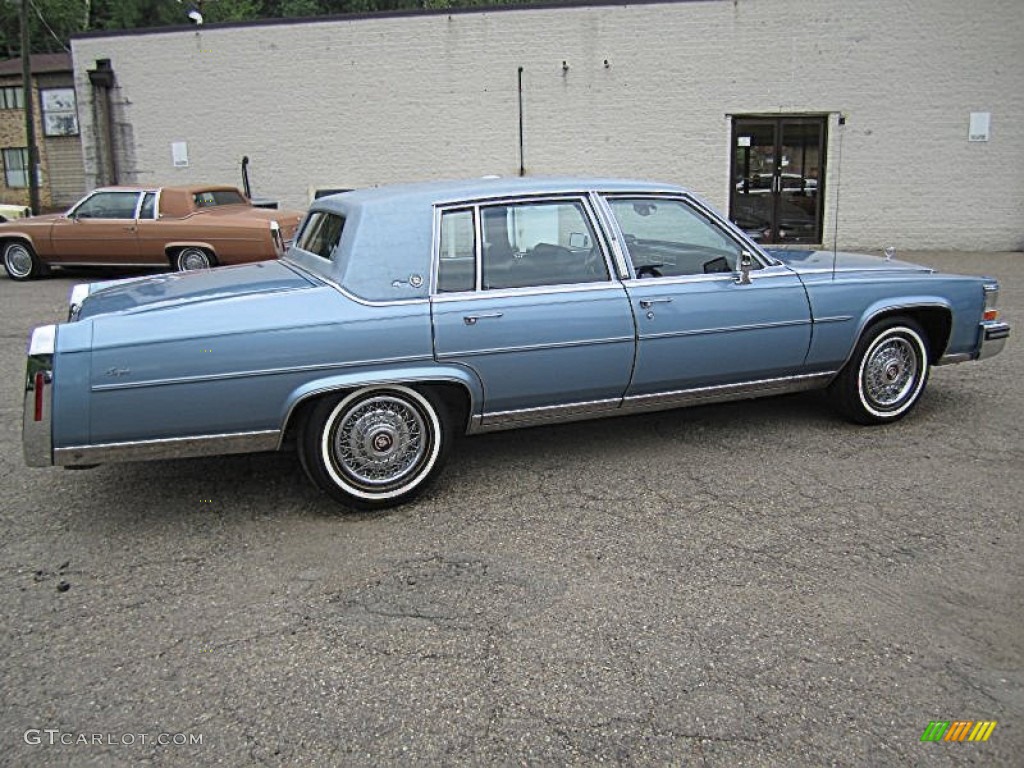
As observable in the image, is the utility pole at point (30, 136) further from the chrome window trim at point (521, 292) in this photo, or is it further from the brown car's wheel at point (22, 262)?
the chrome window trim at point (521, 292)

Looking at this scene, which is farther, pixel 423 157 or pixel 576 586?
pixel 423 157

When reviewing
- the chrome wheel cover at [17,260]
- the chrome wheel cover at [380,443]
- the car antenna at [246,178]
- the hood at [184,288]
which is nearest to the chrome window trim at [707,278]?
the chrome wheel cover at [380,443]

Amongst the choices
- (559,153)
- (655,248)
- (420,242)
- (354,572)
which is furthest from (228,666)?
(559,153)

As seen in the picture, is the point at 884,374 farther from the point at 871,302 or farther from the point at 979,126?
the point at 979,126

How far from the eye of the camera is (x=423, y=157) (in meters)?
16.7

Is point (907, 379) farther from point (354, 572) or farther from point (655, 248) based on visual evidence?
point (354, 572)

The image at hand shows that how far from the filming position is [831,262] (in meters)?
5.41

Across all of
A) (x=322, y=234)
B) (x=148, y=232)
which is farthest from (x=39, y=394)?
(x=148, y=232)

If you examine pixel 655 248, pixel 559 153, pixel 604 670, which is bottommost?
pixel 604 670

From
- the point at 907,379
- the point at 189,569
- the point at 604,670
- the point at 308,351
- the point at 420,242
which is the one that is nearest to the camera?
the point at 604,670

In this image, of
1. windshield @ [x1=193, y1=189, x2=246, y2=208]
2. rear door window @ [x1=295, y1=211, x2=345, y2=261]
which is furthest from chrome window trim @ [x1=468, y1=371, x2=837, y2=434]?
windshield @ [x1=193, y1=189, x2=246, y2=208]

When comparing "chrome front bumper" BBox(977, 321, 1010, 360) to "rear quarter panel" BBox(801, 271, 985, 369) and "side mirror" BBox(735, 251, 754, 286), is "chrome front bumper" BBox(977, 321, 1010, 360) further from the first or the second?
"side mirror" BBox(735, 251, 754, 286)

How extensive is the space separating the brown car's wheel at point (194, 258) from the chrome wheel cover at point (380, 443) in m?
8.64

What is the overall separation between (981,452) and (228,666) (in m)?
4.11
